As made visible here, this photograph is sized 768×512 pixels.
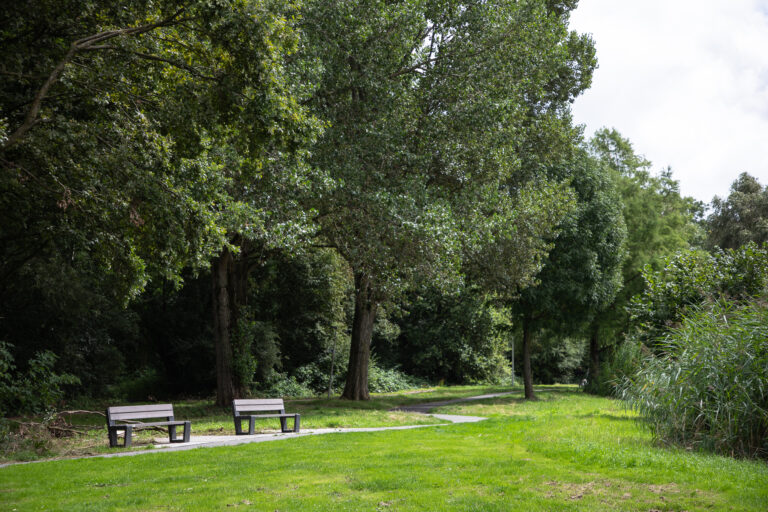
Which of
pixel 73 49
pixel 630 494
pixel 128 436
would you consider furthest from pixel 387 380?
pixel 630 494

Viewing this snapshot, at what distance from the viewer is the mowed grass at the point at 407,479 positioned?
6.10 m

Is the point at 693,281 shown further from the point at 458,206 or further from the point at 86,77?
the point at 86,77

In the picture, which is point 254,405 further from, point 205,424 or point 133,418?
point 133,418

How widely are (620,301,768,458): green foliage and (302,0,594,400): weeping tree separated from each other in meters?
7.11

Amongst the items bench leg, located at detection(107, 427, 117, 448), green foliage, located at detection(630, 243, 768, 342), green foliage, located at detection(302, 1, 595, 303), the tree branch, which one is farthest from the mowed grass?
green foliage, located at detection(302, 1, 595, 303)

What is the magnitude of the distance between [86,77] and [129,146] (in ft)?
4.14

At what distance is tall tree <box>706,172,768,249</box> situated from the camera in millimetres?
40706

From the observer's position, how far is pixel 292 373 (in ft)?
107

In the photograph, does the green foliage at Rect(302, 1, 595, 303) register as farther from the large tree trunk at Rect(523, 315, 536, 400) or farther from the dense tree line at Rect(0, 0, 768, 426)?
the large tree trunk at Rect(523, 315, 536, 400)

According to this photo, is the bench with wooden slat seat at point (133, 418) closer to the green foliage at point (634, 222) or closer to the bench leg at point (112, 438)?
the bench leg at point (112, 438)

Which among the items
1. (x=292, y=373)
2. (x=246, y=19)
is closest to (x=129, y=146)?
(x=246, y=19)

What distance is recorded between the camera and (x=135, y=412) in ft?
37.5

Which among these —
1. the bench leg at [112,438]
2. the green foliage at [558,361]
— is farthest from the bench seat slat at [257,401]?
the green foliage at [558,361]

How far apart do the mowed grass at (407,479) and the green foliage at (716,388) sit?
55cm
